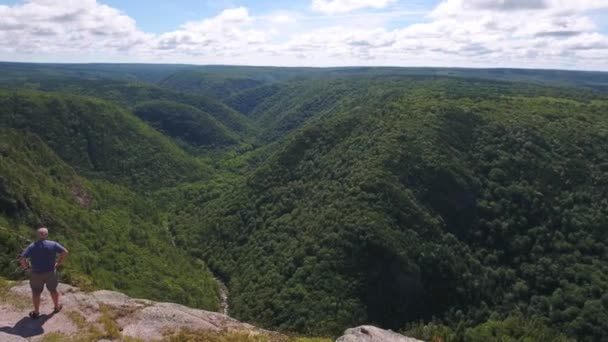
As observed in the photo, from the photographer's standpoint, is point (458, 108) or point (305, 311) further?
point (458, 108)

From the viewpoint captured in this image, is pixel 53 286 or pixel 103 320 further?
pixel 53 286

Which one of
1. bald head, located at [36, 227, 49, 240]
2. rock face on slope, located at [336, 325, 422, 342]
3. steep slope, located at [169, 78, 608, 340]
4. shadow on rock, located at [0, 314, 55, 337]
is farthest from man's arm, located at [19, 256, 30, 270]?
steep slope, located at [169, 78, 608, 340]

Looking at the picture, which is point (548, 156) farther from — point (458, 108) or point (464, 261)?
point (464, 261)

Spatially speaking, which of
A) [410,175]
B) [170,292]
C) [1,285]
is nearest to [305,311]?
[170,292]

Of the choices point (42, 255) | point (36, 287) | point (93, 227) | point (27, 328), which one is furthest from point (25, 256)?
point (93, 227)

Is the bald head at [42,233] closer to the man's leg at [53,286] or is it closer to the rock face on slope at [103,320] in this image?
the man's leg at [53,286]

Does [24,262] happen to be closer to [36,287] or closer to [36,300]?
[36,287]
